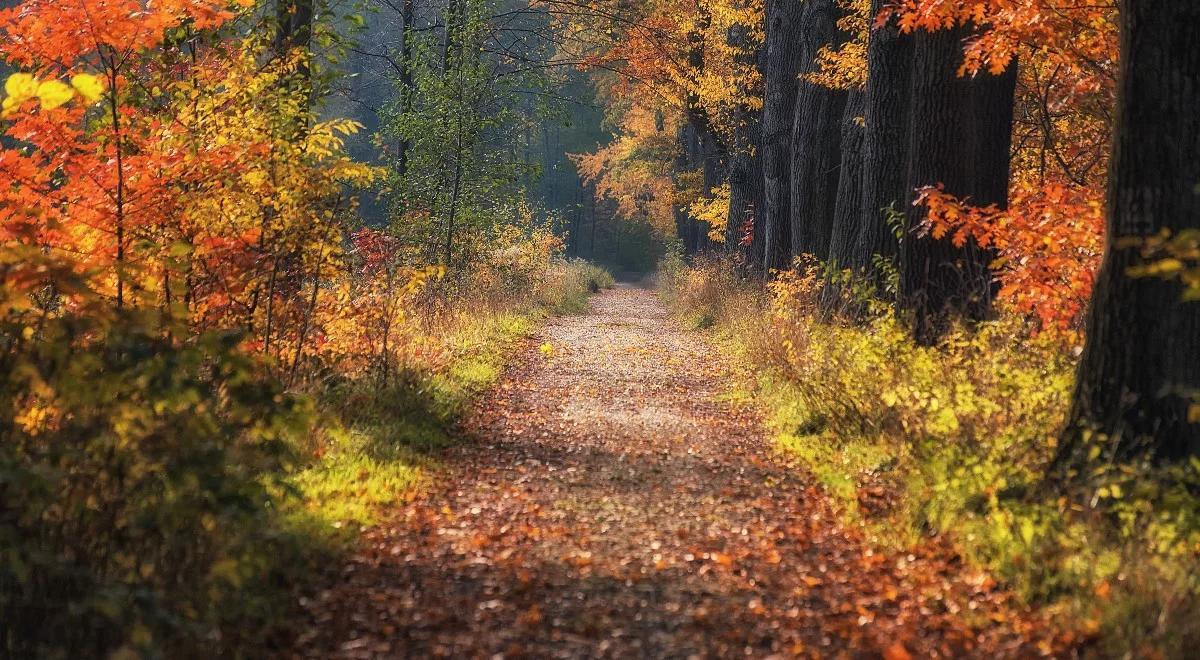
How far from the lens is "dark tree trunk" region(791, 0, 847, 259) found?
14.8 meters

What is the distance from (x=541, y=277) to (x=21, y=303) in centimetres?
2173

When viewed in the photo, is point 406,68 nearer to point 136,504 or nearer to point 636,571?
point 636,571

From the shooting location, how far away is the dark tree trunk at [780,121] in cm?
1747

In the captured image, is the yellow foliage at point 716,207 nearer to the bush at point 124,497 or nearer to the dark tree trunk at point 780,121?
the dark tree trunk at point 780,121

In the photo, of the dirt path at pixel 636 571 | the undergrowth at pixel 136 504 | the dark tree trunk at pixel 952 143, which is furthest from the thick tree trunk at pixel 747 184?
the undergrowth at pixel 136 504

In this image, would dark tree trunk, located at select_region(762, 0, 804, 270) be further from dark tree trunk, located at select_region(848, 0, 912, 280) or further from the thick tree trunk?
dark tree trunk, located at select_region(848, 0, 912, 280)

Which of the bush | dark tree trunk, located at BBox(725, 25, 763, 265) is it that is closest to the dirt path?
the bush

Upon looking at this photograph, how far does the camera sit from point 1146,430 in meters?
5.32

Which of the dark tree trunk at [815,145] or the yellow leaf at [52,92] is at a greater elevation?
the dark tree trunk at [815,145]

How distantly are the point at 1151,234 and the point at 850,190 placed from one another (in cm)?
673

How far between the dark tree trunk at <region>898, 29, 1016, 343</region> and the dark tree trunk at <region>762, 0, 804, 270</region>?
8.01m

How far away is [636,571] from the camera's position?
5.23 m

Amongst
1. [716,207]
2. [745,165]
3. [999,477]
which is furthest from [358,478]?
[716,207]

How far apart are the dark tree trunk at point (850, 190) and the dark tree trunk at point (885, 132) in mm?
489
